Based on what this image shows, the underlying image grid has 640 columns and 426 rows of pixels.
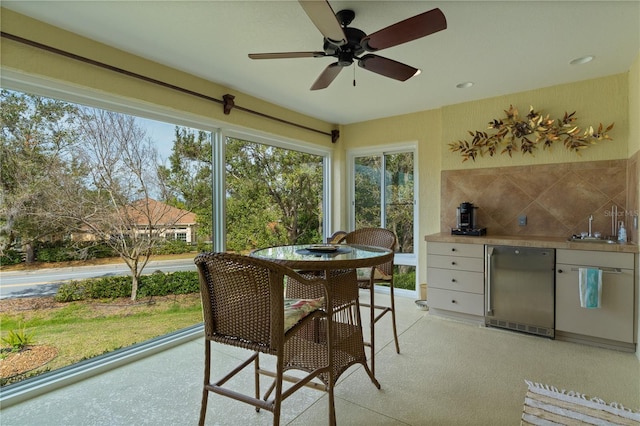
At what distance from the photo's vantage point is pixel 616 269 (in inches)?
104

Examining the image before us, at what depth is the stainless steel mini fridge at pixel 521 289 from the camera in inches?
115

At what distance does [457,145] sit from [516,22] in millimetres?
1832

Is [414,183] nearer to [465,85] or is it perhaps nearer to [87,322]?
[465,85]

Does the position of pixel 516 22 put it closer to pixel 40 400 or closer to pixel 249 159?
pixel 249 159

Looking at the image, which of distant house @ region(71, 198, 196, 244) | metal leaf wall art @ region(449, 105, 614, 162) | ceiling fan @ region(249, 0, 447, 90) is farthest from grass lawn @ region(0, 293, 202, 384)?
metal leaf wall art @ region(449, 105, 614, 162)

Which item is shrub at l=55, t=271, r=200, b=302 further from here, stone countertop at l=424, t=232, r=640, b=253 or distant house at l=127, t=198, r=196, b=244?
stone countertop at l=424, t=232, r=640, b=253

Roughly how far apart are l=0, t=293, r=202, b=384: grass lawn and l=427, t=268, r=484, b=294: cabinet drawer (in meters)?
2.67

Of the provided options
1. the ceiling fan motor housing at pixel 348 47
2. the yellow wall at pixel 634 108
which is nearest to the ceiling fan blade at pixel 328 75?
the ceiling fan motor housing at pixel 348 47

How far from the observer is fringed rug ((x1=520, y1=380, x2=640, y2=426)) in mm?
1786

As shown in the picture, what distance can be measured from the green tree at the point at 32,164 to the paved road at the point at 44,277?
129 mm

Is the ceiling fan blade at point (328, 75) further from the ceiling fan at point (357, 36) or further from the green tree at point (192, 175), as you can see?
the green tree at point (192, 175)

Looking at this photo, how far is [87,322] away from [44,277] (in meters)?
0.47

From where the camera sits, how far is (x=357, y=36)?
1.88 meters

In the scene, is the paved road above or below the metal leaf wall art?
below
